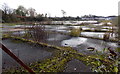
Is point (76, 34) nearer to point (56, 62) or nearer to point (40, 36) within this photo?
point (40, 36)

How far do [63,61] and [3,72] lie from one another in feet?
6.25

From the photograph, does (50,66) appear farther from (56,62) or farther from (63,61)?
(63,61)

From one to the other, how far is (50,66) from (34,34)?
114 inches

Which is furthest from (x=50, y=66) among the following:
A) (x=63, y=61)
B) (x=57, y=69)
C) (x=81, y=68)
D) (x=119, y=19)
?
(x=119, y=19)

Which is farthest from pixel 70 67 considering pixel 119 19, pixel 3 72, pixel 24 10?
pixel 24 10

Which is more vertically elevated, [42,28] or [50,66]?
[42,28]

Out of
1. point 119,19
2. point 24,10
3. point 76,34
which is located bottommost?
point 76,34

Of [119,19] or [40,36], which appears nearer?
[40,36]

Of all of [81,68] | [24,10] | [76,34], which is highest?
[24,10]

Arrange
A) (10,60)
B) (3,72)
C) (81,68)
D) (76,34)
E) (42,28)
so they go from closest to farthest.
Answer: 1. (3,72)
2. (81,68)
3. (10,60)
4. (42,28)
5. (76,34)

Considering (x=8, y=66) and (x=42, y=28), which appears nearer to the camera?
(x=8, y=66)

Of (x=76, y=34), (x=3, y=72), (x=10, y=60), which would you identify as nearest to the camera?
(x=3, y=72)

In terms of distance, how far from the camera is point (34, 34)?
5.26 m

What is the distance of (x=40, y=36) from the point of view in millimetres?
5223
